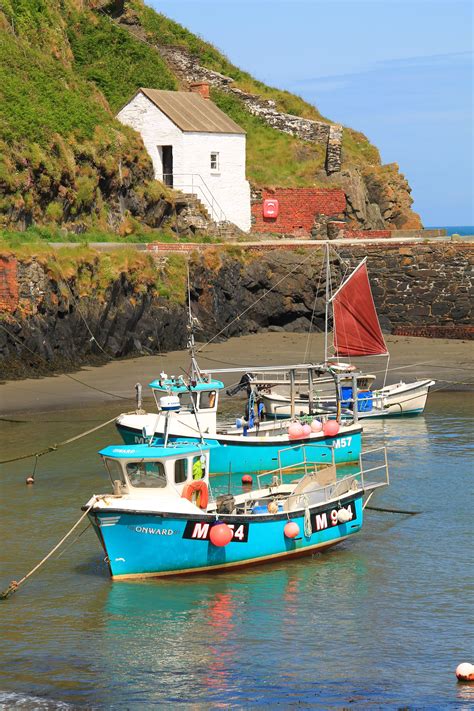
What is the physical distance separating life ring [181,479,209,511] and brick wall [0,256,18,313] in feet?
68.6

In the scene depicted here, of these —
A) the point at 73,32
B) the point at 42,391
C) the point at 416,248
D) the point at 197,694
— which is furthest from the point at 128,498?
the point at 73,32

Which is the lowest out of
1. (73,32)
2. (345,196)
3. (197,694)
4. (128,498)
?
(197,694)

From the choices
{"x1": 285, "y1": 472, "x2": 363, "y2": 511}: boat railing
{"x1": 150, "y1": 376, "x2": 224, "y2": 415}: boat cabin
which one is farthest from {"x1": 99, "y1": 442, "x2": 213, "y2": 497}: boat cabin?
{"x1": 150, "y1": 376, "x2": 224, "y2": 415}: boat cabin

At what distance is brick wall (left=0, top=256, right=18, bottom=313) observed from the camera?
1599 inches

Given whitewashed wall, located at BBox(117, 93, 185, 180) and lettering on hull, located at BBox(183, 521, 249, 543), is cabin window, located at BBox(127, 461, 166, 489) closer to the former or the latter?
lettering on hull, located at BBox(183, 521, 249, 543)

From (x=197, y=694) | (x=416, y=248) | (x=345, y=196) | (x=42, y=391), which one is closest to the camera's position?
(x=197, y=694)

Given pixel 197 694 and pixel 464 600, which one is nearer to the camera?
pixel 197 694

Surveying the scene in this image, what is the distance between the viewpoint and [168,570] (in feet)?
67.3

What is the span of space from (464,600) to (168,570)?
4.92 metres

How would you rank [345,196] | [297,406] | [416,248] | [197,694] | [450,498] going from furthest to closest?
[345,196]
[416,248]
[297,406]
[450,498]
[197,694]

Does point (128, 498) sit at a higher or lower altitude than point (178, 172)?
lower

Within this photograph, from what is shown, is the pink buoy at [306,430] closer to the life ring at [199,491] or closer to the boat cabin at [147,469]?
the life ring at [199,491]

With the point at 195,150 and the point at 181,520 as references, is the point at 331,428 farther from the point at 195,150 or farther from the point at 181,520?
the point at 195,150

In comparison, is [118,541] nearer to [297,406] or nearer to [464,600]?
[464,600]
